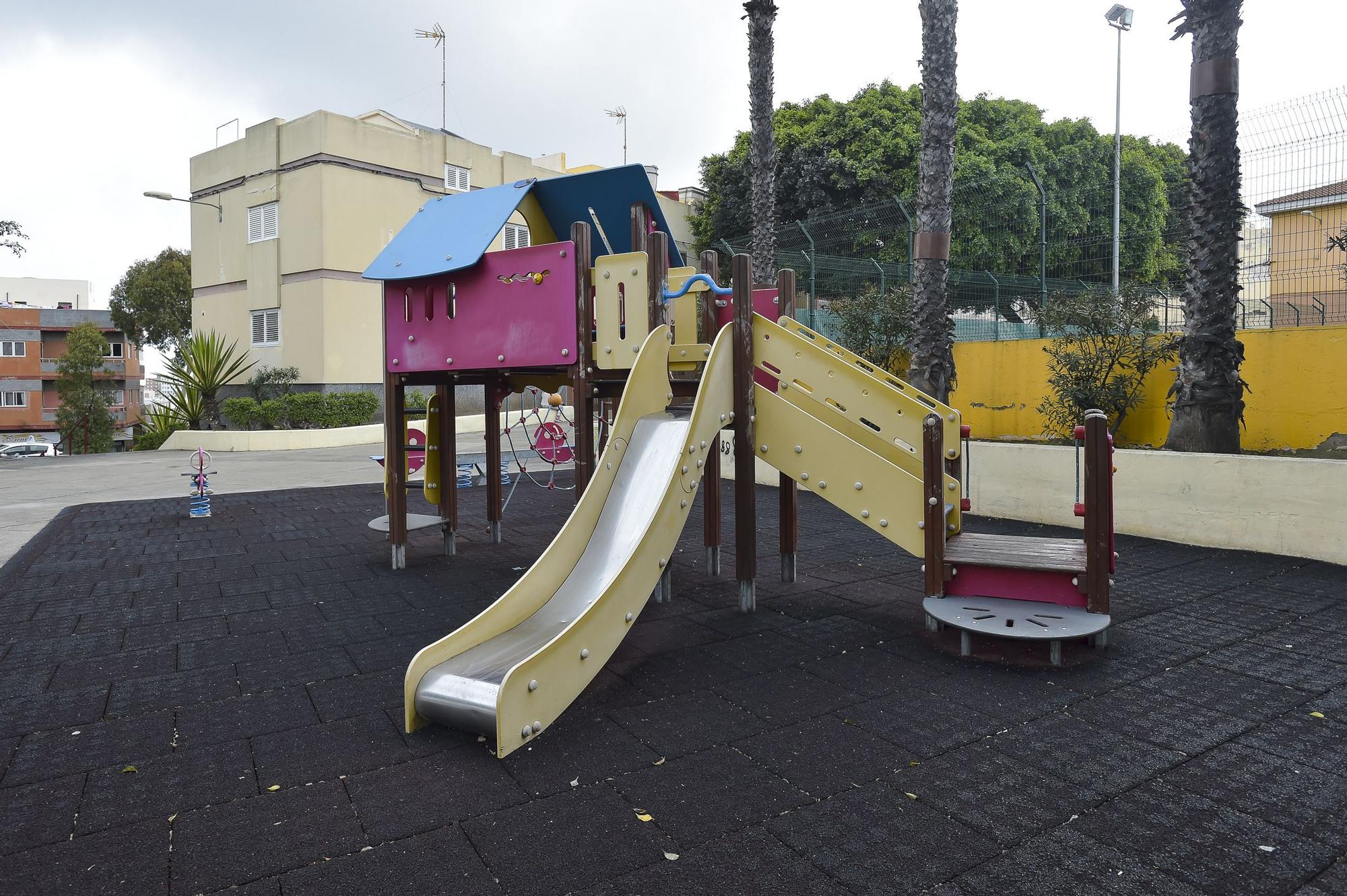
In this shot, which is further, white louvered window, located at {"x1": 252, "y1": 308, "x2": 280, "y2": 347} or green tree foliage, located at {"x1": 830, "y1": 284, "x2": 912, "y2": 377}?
white louvered window, located at {"x1": 252, "y1": 308, "x2": 280, "y2": 347}

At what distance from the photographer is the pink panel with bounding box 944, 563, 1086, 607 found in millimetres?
4070

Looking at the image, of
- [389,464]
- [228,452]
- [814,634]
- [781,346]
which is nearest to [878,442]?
[781,346]

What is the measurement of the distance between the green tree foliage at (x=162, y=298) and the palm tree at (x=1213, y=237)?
33385 mm

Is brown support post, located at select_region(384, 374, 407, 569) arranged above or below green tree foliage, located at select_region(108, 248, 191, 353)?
below

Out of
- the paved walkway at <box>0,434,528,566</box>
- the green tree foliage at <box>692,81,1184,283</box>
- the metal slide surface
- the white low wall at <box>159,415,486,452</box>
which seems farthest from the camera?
the green tree foliage at <box>692,81,1184,283</box>

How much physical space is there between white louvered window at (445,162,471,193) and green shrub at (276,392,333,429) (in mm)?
7281

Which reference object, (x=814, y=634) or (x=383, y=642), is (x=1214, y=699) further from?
(x=383, y=642)

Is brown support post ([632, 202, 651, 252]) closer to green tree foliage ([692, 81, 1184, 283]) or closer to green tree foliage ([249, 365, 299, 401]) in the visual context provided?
green tree foliage ([692, 81, 1184, 283])

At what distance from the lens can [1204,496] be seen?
21.1ft

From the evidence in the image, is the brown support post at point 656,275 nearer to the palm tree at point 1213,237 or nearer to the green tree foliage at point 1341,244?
the palm tree at point 1213,237

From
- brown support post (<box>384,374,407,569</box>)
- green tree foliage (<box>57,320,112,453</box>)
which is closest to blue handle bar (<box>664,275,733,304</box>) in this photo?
brown support post (<box>384,374,407,569</box>)

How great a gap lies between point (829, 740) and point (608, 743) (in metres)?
0.78

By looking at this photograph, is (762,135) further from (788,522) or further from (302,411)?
(302,411)

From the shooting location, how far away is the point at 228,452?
714 inches
